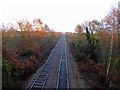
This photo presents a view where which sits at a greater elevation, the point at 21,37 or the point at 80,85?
the point at 21,37

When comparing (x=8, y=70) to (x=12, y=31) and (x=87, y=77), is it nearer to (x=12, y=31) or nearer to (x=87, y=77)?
(x=87, y=77)

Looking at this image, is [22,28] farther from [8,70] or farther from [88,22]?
[88,22]

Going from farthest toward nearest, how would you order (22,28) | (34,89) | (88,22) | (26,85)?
(88,22)
(22,28)
(26,85)
(34,89)

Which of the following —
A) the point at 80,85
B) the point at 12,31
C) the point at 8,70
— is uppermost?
the point at 12,31

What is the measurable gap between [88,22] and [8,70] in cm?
4730

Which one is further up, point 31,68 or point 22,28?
point 22,28

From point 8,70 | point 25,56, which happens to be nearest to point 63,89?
point 8,70

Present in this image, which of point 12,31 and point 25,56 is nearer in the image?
point 25,56

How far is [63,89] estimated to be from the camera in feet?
68.4

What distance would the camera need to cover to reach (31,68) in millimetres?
29000

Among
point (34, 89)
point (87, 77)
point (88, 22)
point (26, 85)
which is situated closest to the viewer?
point (34, 89)

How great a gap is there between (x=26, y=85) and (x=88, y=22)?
46.0 metres

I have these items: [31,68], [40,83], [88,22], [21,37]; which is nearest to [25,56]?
[21,37]

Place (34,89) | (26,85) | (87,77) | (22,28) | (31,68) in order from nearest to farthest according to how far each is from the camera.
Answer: (34,89) < (26,85) < (87,77) < (31,68) < (22,28)
